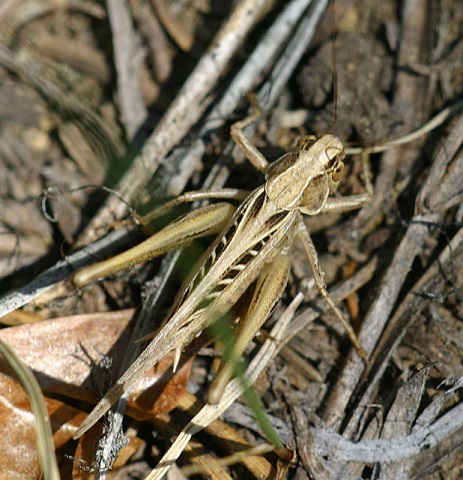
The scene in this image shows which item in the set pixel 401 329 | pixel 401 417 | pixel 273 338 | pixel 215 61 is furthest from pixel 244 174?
pixel 401 417

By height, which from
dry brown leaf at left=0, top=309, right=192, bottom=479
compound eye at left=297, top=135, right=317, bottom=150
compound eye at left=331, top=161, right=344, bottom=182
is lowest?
dry brown leaf at left=0, top=309, right=192, bottom=479

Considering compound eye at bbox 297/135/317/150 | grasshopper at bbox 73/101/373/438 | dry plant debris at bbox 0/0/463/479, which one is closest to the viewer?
grasshopper at bbox 73/101/373/438

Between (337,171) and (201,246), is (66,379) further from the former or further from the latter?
(337,171)

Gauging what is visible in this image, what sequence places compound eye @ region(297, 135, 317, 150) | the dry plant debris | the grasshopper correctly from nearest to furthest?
the grasshopper, the dry plant debris, compound eye @ region(297, 135, 317, 150)

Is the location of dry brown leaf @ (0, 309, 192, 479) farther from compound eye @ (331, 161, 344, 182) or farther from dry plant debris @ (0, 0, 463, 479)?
A: compound eye @ (331, 161, 344, 182)

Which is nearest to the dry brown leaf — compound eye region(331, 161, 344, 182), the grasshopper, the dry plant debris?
the dry plant debris

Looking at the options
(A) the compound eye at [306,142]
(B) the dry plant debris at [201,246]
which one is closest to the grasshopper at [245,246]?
(A) the compound eye at [306,142]

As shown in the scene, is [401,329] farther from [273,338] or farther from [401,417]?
[273,338]

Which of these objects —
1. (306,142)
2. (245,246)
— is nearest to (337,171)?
(306,142)
